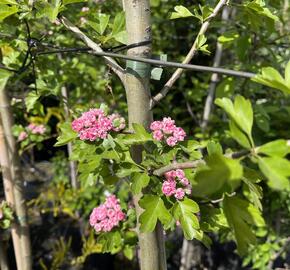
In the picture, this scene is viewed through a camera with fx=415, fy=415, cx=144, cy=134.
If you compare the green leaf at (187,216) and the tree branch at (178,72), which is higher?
the tree branch at (178,72)

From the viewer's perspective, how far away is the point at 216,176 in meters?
0.57

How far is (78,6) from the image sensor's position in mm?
2129

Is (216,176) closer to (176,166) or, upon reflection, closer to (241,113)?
(241,113)

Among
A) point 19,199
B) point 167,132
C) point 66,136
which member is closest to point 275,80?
point 167,132

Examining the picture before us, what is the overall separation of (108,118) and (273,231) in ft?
6.20

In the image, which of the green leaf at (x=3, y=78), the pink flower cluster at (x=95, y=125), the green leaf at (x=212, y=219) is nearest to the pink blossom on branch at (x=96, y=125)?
the pink flower cluster at (x=95, y=125)

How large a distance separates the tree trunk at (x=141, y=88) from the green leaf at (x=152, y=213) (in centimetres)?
8

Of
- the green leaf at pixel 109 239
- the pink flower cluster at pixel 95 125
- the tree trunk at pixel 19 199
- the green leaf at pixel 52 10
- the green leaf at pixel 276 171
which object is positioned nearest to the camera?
the green leaf at pixel 276 171

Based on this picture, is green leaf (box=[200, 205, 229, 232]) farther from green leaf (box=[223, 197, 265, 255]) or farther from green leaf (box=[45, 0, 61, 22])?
green leaf (box=[45, 0, 61, 22])

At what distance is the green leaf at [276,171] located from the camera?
0.55 metres

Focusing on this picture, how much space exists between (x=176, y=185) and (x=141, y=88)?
26 cm

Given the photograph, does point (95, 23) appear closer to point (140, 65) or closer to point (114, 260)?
point (140, 65)

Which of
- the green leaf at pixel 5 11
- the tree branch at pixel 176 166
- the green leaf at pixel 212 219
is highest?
the green leaf at pixel 5 11

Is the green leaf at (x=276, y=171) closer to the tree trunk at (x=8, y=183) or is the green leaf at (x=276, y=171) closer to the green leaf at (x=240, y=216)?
the green leaf at (x=240, y=216)
